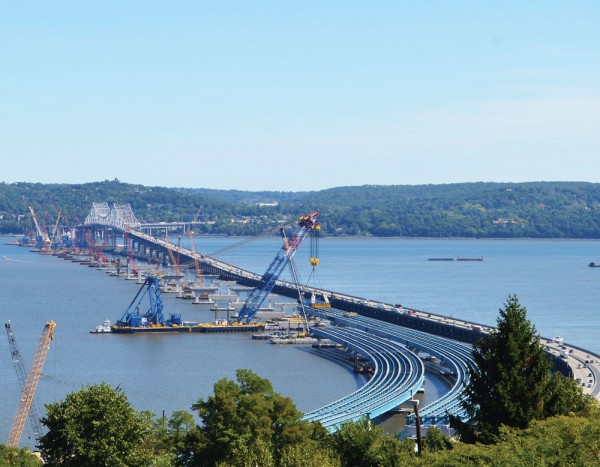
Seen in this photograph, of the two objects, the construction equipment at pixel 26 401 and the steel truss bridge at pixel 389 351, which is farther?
the steel truss bridge at pixel 389 351

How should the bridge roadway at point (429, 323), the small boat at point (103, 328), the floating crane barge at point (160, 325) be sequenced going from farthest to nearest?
the floating crane barge at point (160, 325) < the small boat at point (103, 328) < the bridge roadway at point (429, 323)

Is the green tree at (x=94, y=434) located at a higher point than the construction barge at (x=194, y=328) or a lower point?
higher

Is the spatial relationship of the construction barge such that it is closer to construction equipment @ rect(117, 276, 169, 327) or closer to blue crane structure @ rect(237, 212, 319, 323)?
construction equipment @ rect(117, 276, 169, 327)

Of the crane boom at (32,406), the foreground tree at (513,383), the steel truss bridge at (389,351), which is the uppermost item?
the foreground tree at (513,383)

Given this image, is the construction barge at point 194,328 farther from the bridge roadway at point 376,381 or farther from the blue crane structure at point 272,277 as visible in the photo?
the bridge roadway at point 376,381

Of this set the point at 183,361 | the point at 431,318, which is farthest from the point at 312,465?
the point at 431,318

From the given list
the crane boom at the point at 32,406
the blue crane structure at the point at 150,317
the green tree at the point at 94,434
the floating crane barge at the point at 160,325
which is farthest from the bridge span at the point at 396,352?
the blue crane structure at the point at 150,317
